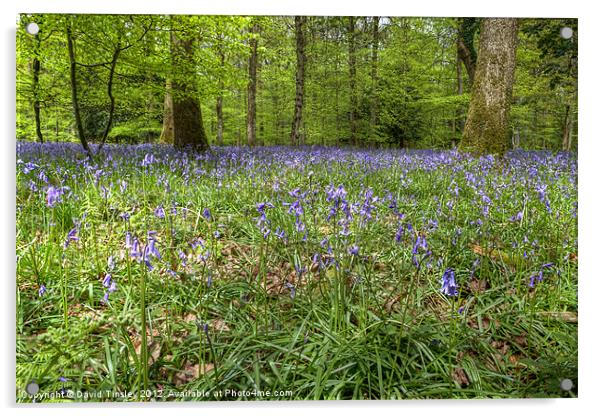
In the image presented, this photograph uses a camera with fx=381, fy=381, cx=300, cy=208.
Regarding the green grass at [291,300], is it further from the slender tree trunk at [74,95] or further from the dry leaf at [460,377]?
the slender tree trunk at [74,95]

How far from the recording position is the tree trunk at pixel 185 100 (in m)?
2.91

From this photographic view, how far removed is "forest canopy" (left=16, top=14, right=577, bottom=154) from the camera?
8.47 ft

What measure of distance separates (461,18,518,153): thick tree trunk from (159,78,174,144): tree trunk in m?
2.30

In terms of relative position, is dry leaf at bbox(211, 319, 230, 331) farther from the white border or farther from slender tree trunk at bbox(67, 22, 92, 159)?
slender tree trunk at bbox(67, 22, 92, 159)

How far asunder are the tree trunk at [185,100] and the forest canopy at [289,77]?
0.5 inches

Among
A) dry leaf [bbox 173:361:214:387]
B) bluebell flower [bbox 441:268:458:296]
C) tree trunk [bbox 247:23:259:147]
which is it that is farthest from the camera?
tree trunk [bbox 247:23:259:147]

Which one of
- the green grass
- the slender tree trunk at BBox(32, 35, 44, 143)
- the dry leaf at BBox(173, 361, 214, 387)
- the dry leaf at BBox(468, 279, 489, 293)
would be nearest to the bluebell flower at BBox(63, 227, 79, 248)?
the green grass

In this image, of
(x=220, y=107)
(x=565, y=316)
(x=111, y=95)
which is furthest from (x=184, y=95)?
(x=565, y=316)

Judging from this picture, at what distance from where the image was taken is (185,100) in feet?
9.91

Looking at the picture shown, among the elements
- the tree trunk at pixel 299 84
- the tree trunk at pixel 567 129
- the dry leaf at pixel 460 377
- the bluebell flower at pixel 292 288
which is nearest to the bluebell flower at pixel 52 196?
the bluebell flower at pixel 292 288

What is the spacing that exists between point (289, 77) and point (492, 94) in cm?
154
